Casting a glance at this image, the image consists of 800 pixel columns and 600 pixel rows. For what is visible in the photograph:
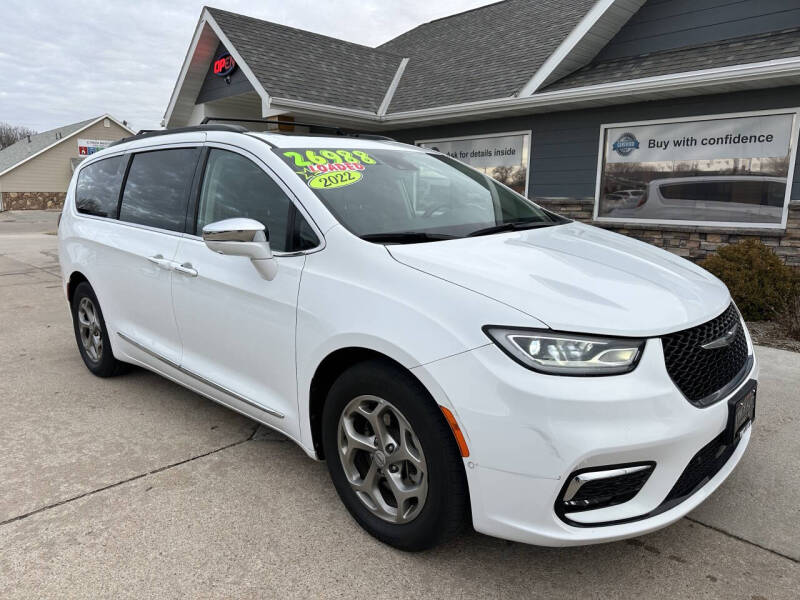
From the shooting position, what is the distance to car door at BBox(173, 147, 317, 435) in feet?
8.89

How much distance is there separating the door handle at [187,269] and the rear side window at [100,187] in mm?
1160

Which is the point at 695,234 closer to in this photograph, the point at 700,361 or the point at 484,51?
the point at 484,51

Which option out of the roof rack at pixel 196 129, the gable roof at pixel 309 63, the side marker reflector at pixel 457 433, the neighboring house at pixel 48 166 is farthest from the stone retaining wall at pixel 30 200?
the side marker reflector at pixel 457 433

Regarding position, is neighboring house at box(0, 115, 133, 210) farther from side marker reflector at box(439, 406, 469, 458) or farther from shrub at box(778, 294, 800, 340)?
side marker reflector at box(439, 406, 469, 458)

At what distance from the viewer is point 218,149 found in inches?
128

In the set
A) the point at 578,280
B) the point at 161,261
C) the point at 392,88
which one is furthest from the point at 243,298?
the point at 392,88

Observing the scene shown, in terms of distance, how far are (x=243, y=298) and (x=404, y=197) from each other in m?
0.95

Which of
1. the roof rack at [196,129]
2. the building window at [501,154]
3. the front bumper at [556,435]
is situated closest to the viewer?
the front bumper at [556,435]

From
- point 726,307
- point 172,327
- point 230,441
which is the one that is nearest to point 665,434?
point 726,307

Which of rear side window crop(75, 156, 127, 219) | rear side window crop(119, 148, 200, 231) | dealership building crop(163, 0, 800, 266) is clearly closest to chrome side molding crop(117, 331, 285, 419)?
rear side window crop(119, 148, 200, 231)

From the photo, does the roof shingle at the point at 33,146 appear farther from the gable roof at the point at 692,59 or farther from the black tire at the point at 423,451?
the black tire at the point at 423,451

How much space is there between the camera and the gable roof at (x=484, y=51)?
9.97 meters

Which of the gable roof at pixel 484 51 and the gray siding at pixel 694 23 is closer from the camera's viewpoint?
the gray siding at pixel 694 23

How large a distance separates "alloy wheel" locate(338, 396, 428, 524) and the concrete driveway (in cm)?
20
